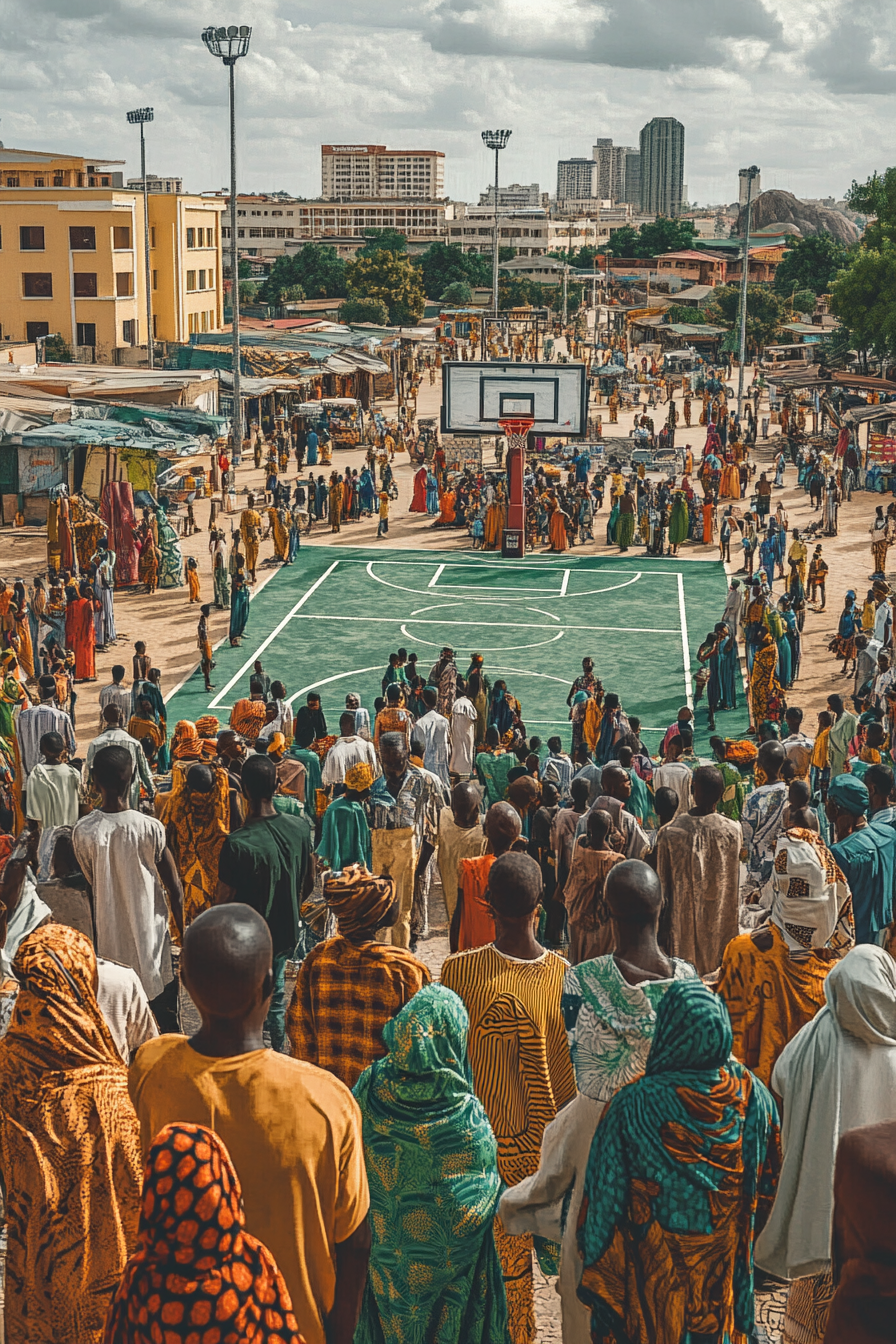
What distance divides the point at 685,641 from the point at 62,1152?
19.1 m

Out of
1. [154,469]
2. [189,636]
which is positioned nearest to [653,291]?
[154,469]

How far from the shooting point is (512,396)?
100ft

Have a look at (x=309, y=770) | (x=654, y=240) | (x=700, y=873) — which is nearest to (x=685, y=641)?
(x=309, y=770)

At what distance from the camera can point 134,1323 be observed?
270cm

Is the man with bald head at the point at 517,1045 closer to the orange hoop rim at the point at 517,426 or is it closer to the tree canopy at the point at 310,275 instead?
the orange hoop rim at the point at 517,426

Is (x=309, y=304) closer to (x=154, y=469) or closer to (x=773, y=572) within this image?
(x=154, y=469)

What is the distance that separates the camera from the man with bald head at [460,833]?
26.5 ft

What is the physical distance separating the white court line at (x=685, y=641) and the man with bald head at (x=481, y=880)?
1245 cm

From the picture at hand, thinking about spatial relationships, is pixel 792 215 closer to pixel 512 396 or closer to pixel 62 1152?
pixel 512 396

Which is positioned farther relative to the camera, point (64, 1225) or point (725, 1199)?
point (64, 1225)

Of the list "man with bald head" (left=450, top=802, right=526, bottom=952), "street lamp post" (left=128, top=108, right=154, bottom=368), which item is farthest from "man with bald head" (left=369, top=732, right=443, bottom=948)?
"street lamp post" (left=128, top=108, right=154, bottom=368)

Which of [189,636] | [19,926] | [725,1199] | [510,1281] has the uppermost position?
[725,1199]

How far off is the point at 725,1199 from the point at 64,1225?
5.82 ft

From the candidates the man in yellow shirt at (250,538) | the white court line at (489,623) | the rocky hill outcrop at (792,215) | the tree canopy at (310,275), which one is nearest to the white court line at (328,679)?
the white court line at (489,623)
